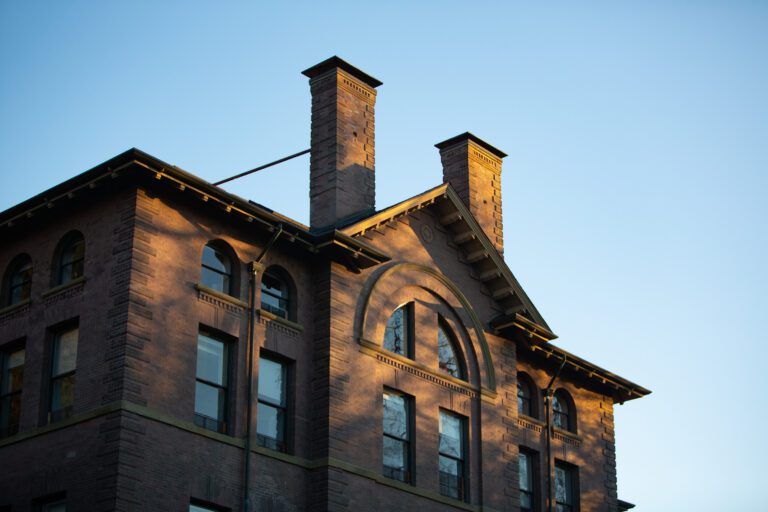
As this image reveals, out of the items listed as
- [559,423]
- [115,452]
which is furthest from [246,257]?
[559,423]

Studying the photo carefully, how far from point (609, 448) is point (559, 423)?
2.59m

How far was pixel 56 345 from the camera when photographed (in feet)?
108

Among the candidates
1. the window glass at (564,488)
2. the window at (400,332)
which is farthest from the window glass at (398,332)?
the window glass at (564,488)

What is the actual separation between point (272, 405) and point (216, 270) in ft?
11.6

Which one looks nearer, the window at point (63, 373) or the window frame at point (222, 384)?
the window at point (63, 373)

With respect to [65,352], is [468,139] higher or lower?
higher

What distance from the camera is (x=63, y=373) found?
32.4m

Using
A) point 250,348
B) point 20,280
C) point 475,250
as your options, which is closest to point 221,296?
point 250,348

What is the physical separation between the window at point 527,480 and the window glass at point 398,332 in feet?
19.4

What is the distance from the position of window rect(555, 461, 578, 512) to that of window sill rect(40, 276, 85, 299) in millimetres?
17218

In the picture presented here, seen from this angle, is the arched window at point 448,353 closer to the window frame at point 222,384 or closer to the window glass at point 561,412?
the window glass at point 561,412

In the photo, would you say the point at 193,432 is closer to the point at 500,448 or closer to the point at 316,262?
the point at 316,262

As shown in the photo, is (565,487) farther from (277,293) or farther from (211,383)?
(211,383)

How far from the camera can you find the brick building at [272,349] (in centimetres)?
3112
